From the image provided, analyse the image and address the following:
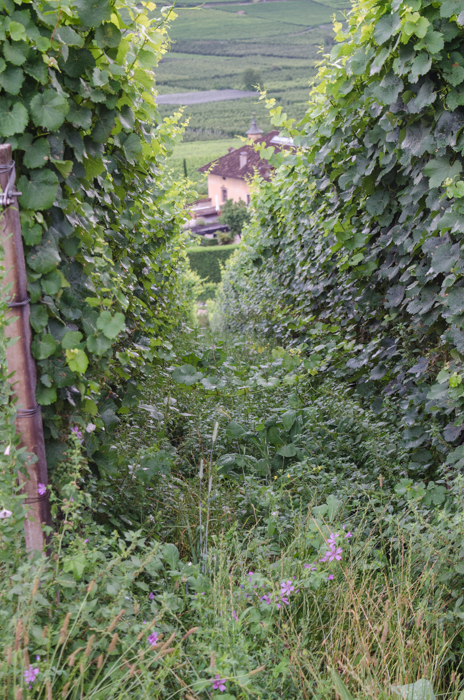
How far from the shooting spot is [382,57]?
227 centimetres

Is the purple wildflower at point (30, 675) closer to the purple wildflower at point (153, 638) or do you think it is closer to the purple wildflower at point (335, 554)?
the purple wildflower at point (153, 638)

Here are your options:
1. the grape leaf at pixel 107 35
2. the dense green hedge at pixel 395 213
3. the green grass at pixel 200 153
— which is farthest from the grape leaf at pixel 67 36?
the green grass at pixel 200 153

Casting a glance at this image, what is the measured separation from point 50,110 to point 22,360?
76 cm

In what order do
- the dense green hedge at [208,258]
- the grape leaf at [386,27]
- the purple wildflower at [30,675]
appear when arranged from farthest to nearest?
1. the dense green hedge at [208,258]
2. the grape leaf at [386,27]
3. the purple wildflower at [30,675]

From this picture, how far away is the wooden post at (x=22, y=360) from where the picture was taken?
144 centimetres

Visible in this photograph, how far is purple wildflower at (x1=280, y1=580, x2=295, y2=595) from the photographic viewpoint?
4.81 feet

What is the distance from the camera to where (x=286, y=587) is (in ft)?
5.01

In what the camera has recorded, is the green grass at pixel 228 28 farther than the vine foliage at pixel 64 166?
Yes

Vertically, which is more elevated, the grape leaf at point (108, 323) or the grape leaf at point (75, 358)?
the grape leaf at point (108, 323)

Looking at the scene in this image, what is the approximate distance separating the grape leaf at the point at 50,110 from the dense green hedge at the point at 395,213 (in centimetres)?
142

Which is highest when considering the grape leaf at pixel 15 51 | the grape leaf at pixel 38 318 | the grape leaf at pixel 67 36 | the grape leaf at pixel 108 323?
the grape leaf at pixel 67 36

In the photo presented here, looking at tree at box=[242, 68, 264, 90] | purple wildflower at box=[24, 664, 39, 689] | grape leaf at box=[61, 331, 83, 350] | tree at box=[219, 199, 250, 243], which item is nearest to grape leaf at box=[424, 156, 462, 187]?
grape leaf at box=[61, 331, 83, 350]

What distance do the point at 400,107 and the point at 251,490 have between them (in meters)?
1.92

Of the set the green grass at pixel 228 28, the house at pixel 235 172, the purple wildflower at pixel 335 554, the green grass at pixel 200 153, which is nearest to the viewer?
the purple wildflower at pixel 335 554
